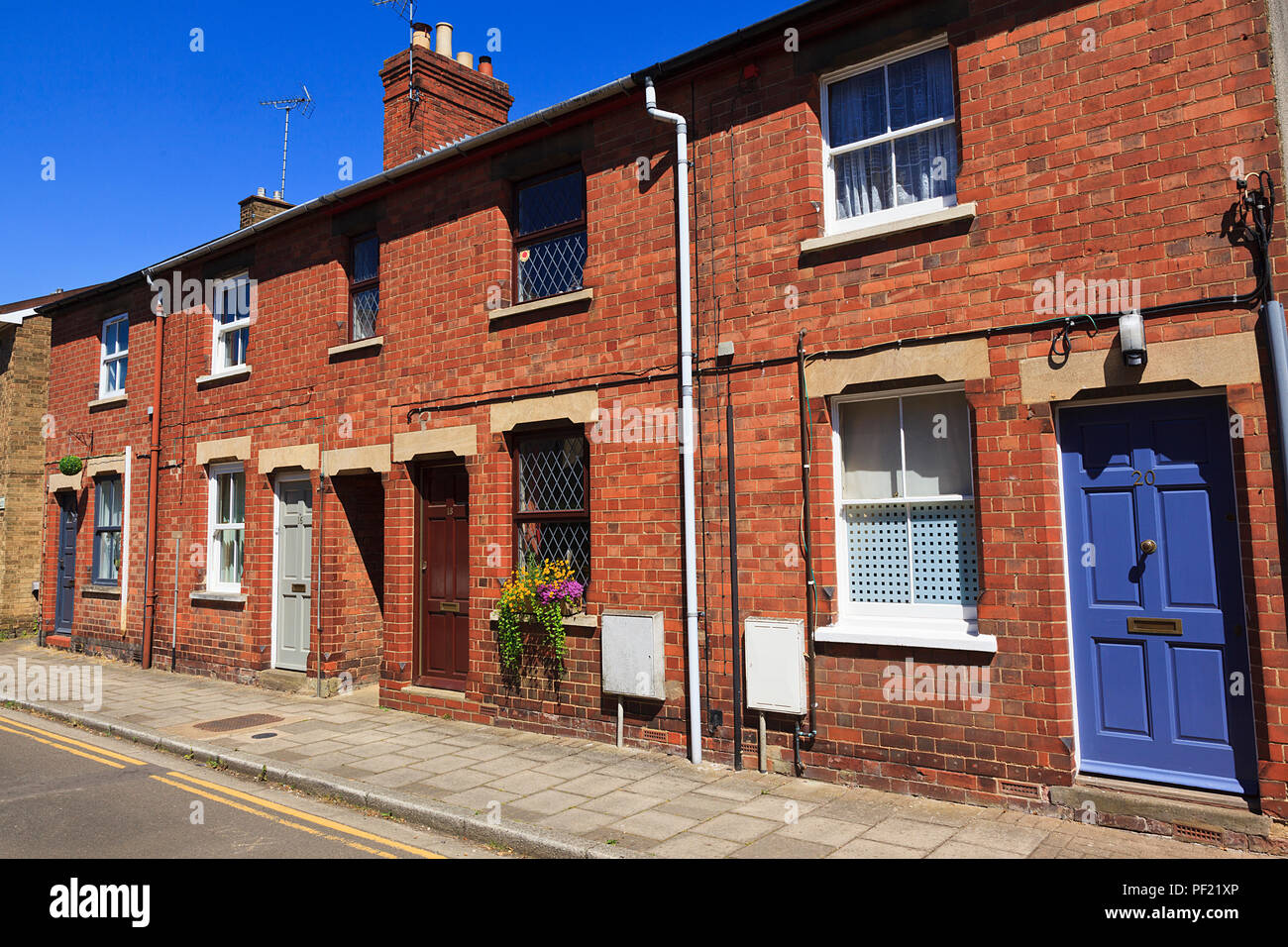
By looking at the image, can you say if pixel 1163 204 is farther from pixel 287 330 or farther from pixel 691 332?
pixel 287 330

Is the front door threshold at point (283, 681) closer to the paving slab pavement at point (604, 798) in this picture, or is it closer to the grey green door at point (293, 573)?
the grey green door at point (293, 573)

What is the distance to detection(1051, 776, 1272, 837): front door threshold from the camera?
5324 millimetres

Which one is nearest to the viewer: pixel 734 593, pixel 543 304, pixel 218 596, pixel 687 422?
pixel 734 593

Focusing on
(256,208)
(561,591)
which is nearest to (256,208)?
(256,208)

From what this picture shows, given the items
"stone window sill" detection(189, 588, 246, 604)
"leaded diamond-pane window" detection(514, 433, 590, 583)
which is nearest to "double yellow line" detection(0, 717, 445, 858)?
"stone window sill" detection(189, 588, 246, 604)

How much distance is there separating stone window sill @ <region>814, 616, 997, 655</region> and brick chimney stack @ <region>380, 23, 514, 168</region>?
9559 millimetres

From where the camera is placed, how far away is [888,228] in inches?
273

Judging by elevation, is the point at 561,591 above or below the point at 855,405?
below

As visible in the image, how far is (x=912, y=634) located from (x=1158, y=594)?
172 centimetres

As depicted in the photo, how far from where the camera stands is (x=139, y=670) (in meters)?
14.0

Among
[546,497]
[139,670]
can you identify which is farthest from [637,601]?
[139,670]

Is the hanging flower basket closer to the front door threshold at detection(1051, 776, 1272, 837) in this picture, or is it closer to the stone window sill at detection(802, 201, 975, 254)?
the stone window sill at detection(802, 201, 975, 254)

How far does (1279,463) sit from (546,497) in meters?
6.56

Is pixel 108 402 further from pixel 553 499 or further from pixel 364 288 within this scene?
pixel 553 499
